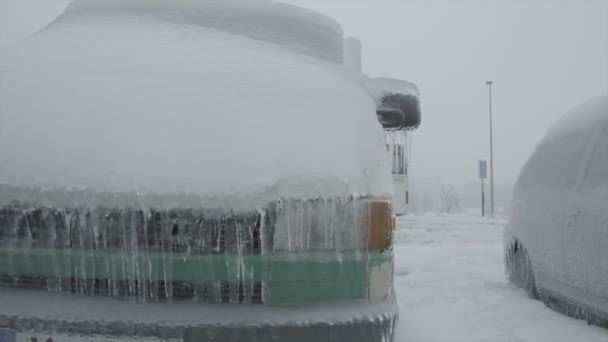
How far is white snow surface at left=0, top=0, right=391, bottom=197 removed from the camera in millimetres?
1664

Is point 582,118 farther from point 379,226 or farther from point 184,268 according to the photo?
point 184,268

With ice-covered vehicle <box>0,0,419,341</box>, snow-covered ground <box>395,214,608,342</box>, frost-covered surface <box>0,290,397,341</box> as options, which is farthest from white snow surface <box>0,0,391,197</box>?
snow-covered ground <box>395,214,608,342</box>

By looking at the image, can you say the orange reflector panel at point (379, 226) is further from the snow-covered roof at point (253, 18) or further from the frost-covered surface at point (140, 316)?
the snow-covered roof at point (253, 18)

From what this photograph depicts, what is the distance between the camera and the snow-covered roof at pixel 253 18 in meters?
2.80

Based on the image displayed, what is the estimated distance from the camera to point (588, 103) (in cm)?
353

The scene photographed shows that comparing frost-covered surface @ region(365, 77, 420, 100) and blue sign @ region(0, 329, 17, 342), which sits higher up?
frost-covered surface @ region(365, 77, 420, 100)

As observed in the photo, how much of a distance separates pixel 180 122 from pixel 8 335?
0.96 m

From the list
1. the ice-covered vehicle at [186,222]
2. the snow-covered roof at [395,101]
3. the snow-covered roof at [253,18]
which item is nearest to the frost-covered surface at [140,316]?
the ice-covered vehicle at [186,222]

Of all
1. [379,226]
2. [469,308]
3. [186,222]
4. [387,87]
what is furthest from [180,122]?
[469,308]

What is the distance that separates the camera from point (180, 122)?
1.82 m

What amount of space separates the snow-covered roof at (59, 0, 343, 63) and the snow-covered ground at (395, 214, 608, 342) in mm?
1821

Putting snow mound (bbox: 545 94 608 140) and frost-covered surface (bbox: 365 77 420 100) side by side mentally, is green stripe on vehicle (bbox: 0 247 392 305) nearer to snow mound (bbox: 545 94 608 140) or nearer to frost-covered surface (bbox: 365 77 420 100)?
frost-covered surface (bbox: 365 77 420 100)

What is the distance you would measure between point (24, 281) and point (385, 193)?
1.37 meters

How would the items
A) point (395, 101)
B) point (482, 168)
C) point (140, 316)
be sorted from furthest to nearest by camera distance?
point (482, 168) < point (395, 101) < point (140, 316)
